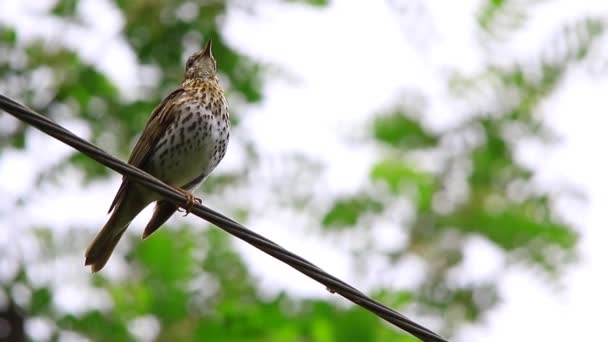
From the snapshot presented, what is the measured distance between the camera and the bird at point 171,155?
6.61 m

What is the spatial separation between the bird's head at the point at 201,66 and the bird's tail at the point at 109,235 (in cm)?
107

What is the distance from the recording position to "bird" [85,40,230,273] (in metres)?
6.61

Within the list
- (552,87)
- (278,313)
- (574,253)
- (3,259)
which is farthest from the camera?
Result: (552,87)

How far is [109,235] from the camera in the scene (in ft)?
21.9

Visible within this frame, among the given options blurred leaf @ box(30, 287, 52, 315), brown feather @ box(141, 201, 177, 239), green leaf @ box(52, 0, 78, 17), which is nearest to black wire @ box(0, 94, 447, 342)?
brown feather @ box(141, 201, 177, 239)

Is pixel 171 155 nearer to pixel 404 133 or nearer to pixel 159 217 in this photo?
Answer: pixel 159 217

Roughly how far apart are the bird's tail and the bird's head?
3.52 feet

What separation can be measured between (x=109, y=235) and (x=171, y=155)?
1.92 feet

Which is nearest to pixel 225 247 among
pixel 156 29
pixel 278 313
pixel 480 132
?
pixel 278 313

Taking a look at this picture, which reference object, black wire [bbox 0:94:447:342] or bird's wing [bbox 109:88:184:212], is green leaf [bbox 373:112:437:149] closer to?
bird's wing [bbox 109:88:184:212]

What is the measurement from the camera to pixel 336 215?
10.5m

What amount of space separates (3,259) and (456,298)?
3983 mm

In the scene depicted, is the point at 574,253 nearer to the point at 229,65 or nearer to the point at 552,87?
the point at 552,87

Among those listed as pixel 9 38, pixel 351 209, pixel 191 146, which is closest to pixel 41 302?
pixel 9 38
